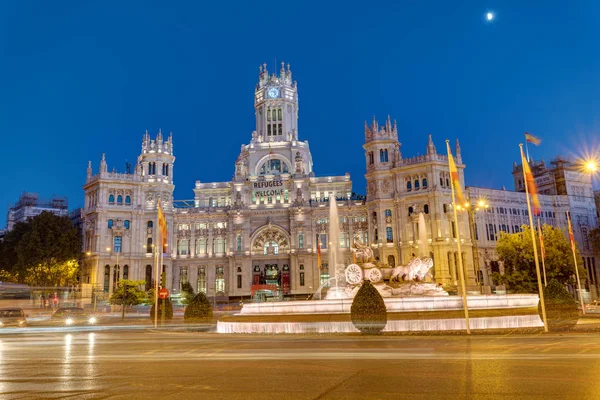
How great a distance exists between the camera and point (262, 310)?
32281 mm

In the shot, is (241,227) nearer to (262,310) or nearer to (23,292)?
(23,292)

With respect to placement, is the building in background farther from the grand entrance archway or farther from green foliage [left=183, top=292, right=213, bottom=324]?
green foliage [left=183, top=292, right=213, bottom=324]

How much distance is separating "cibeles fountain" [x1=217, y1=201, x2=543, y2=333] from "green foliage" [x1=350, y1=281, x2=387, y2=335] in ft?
6.78

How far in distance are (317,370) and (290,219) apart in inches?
3207

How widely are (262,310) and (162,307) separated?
1184 centimetres

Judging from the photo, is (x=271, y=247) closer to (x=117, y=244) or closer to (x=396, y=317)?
(x=117, y=244)

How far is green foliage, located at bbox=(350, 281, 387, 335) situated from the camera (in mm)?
24766

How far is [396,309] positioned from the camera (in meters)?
29.8

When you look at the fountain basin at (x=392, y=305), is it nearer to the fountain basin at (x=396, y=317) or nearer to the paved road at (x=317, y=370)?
the fountain basin at (x=396, y=317)

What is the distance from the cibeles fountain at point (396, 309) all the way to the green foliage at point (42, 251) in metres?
60.7

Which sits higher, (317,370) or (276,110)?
(276,110)

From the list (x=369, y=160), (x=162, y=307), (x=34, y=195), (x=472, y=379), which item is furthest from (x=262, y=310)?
(x=34, y=195)

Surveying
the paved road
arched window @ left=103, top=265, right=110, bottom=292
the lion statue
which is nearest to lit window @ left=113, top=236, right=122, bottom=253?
arched window @ left=103, top=265, right=110, bottom=292

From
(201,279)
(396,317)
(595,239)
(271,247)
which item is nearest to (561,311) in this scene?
(396,317)
